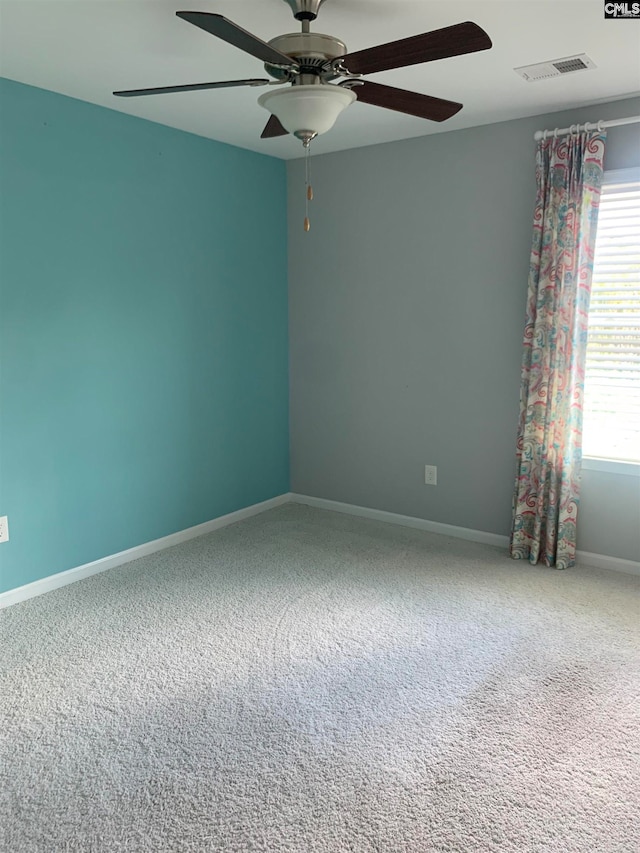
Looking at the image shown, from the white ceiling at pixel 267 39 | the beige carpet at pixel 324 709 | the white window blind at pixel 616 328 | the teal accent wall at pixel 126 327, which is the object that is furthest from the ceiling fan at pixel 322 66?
the beige carpet at pixel 324 709

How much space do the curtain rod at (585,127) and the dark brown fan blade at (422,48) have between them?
1840mm

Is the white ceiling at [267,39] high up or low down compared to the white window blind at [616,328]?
up

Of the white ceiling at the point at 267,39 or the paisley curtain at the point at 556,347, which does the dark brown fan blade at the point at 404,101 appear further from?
the paisley curtain at the point at 556,347

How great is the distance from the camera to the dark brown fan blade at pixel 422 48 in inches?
69.1

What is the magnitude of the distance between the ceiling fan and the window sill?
83.3 inches

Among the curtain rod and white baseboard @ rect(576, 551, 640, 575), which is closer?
the curtain rod

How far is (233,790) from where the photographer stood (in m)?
2.04

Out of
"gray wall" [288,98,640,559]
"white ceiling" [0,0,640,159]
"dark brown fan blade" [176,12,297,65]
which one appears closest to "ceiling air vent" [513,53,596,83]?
"white ceiling" [0,0,640,159]

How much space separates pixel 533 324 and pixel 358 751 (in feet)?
7.98

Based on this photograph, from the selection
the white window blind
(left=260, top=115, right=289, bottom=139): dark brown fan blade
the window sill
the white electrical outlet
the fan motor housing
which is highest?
the fan motor housing

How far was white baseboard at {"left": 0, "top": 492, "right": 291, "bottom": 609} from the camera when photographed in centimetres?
334

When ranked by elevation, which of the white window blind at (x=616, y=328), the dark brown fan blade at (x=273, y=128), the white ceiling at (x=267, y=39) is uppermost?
the white ceiling at (x=267, y=39)

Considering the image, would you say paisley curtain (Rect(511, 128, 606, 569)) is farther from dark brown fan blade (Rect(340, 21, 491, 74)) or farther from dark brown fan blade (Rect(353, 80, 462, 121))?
dark brown fan blade (Rect(340, 21, 491, 74))

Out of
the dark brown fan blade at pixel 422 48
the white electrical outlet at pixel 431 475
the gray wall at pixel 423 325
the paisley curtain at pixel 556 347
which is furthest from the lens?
the white electrical outlet at pixel 431 475
